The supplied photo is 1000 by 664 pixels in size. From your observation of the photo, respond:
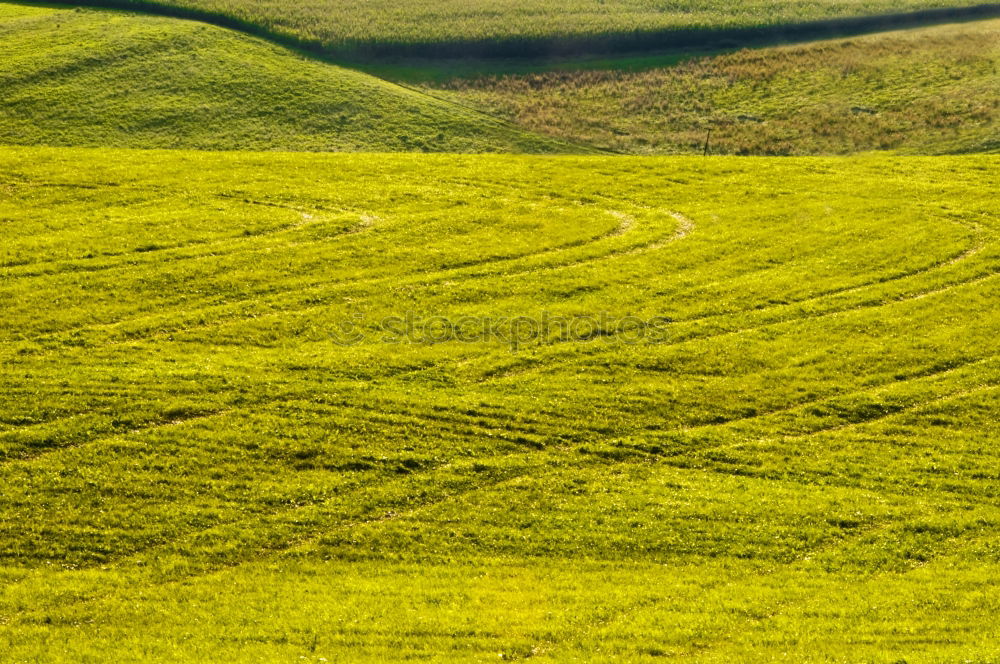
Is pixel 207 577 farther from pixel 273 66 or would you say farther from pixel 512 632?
pixel 273 66

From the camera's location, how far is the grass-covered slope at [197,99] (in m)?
81.4

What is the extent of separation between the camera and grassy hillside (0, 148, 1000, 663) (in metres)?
28.7

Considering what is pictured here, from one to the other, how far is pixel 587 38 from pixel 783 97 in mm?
25570

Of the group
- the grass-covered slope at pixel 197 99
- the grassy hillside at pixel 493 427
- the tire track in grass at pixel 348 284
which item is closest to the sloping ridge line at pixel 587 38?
the grass-covered slope at pixel 197 99

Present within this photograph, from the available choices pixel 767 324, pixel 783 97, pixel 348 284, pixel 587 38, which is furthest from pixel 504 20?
pixel 767 324

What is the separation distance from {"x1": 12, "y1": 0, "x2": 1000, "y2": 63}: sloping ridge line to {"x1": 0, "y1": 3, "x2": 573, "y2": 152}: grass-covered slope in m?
5.87

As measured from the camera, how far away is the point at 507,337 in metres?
46.0

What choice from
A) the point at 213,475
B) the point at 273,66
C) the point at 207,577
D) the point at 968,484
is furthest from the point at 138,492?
the point at 273,66

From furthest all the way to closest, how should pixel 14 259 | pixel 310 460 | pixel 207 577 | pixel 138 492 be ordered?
pixel 14 259 → pixel 310 460 → pixel 138 492 → pixel 207 577

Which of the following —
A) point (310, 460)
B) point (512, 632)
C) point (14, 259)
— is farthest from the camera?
point (14, 259)

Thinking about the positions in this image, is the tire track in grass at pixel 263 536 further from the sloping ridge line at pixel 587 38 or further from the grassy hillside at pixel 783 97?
the sloping ridge line at pixel 587 38

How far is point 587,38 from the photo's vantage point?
110 m

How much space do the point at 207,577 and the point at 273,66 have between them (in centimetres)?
7483

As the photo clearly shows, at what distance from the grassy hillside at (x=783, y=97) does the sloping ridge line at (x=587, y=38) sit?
3763mm
